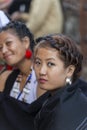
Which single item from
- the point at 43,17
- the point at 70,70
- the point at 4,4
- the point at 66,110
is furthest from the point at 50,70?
the point at 43,17

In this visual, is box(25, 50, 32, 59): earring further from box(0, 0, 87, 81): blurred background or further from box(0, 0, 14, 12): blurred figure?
box(0, 0, 14, 12): blurred figure

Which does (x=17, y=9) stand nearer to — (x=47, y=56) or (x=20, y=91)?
(x=20, y=91)

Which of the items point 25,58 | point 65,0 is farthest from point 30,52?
point 65,0

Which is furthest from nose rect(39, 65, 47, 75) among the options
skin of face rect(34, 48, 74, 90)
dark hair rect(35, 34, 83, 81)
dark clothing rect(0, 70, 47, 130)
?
dark clothing rect(0, 70, 47, 130)

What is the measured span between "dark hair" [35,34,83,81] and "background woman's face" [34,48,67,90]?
0.09 feet

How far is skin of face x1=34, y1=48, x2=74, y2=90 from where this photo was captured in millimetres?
3168

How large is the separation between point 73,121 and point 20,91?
2.66ft

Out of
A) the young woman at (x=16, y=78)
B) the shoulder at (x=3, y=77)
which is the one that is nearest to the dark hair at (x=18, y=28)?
the young woman at (x=16, y=78)

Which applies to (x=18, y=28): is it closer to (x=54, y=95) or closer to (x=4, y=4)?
(x=54, y=95)

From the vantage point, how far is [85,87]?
3490 millimetres

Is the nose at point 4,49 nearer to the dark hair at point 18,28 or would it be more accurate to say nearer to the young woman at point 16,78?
the young woman at point 16,78

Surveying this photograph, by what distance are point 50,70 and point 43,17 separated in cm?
307

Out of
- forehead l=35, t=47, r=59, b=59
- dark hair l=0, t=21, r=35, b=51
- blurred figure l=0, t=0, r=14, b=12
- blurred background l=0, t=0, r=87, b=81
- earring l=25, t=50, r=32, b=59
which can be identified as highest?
forehead l=35, t=47, r=59, b=59

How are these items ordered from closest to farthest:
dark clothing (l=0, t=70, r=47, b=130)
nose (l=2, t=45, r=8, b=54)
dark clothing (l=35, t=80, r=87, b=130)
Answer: dark clothing (l=35, t=80, r=87, b=130) → dark clothing (l=0, t=70, r=47, b=130) → nose (l=2, t=45, r=8, b=54)
